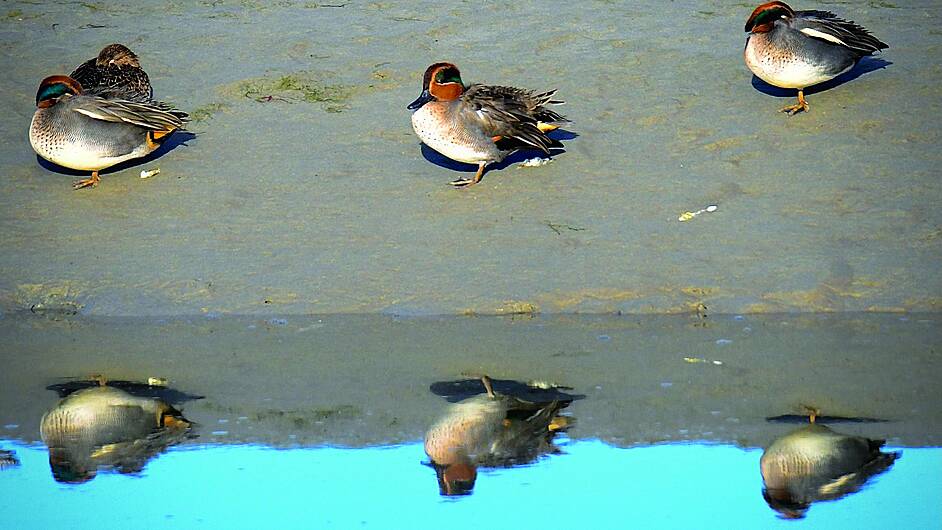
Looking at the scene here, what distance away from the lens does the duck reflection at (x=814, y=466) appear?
5148mm

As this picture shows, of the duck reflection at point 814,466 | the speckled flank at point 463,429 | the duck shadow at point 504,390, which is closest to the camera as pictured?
the duck reflection at point 814,466

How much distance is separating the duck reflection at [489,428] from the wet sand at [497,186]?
1.09m

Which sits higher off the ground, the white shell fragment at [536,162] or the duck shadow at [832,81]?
the duck shadow at [832,81]

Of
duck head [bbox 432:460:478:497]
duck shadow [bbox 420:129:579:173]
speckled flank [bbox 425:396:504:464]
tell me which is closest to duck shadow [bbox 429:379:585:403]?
speckled flank [bbox 425:396:504:464]

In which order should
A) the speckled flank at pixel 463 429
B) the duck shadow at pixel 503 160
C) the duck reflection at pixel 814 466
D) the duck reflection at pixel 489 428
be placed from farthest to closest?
the duck shadow at pixel 503 160, the speckled flank at pixel 463 429, the duck reflection at pixel 489 428, the duck reflection at pixel 814 466

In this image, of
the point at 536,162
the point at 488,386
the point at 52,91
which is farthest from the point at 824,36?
the point at 52,91

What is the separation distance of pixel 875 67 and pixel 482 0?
3.83 metres

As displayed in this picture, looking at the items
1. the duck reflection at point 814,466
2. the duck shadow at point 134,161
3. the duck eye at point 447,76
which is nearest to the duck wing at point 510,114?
the duck eye at point 447,76

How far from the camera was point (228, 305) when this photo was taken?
24.2ft

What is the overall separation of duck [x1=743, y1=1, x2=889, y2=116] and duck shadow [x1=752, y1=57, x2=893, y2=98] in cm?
34

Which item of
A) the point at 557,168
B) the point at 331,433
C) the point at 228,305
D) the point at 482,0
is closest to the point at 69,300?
the point at 228,305

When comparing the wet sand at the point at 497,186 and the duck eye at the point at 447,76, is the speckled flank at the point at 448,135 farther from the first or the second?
the wet sand at the point at 497,186

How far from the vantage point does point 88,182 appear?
8789 millimetres

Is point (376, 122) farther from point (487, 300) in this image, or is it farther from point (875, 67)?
point (875, 67)
